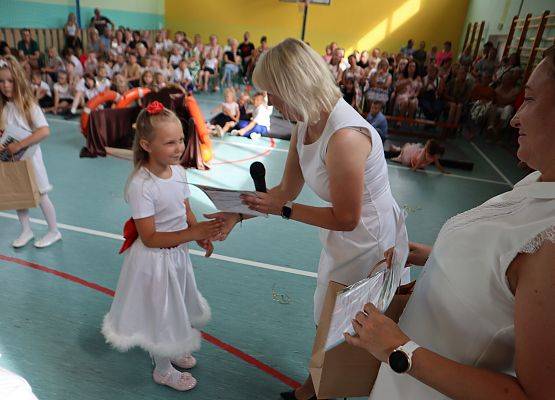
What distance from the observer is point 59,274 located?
9.84 ft

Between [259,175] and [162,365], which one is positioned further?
[162,365]

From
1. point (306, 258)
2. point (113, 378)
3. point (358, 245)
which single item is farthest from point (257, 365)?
point (306, 258)

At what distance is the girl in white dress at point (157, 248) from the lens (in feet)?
6.12

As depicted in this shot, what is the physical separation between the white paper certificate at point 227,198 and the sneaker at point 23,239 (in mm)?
2600

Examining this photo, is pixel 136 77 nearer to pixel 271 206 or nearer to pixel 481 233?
pixel 271 206

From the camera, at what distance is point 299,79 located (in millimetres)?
1415

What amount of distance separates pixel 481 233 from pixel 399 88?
922 cm

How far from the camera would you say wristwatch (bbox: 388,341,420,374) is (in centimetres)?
82

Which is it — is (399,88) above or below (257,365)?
above

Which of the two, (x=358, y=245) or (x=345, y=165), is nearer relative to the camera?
(x=345, y=165)

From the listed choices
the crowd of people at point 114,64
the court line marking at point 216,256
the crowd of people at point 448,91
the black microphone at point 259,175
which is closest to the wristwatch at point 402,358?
the black microphone at point 259,175

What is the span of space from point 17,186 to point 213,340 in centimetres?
180

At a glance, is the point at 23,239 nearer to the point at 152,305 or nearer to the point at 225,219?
the point at 152,305

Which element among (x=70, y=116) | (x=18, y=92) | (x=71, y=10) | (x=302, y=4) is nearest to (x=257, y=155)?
(x=18, y=92)
